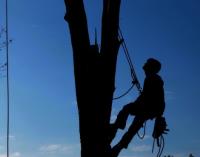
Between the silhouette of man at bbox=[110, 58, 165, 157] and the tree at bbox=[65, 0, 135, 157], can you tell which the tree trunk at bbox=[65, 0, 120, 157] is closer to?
the tree at bbox=[65, 0, 135, 157]

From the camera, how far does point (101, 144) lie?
4.19 meters

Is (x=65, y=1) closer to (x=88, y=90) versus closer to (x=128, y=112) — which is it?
(x=88, y=90)

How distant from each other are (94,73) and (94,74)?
13mm

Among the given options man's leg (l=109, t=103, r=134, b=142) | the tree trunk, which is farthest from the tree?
man's leg (l=109, t=103, r=134, b=142)

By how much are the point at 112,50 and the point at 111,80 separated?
0.40 m

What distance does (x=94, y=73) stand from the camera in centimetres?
435

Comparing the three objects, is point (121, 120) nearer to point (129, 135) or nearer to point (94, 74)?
point (129, 135)

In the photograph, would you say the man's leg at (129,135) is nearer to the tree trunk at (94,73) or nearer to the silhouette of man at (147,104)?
the silhouette of man at (147,104)

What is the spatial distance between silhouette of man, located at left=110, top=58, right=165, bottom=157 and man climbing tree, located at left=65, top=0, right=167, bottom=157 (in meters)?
0.64

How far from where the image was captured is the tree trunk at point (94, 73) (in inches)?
164

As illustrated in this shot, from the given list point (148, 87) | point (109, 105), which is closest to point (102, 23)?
point (109, 105)

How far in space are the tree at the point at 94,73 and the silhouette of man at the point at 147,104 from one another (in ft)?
2.14

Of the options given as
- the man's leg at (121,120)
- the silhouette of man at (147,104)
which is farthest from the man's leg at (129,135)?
the man's leg at (121,120)

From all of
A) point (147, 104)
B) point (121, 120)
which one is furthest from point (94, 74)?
point (147, 104)
